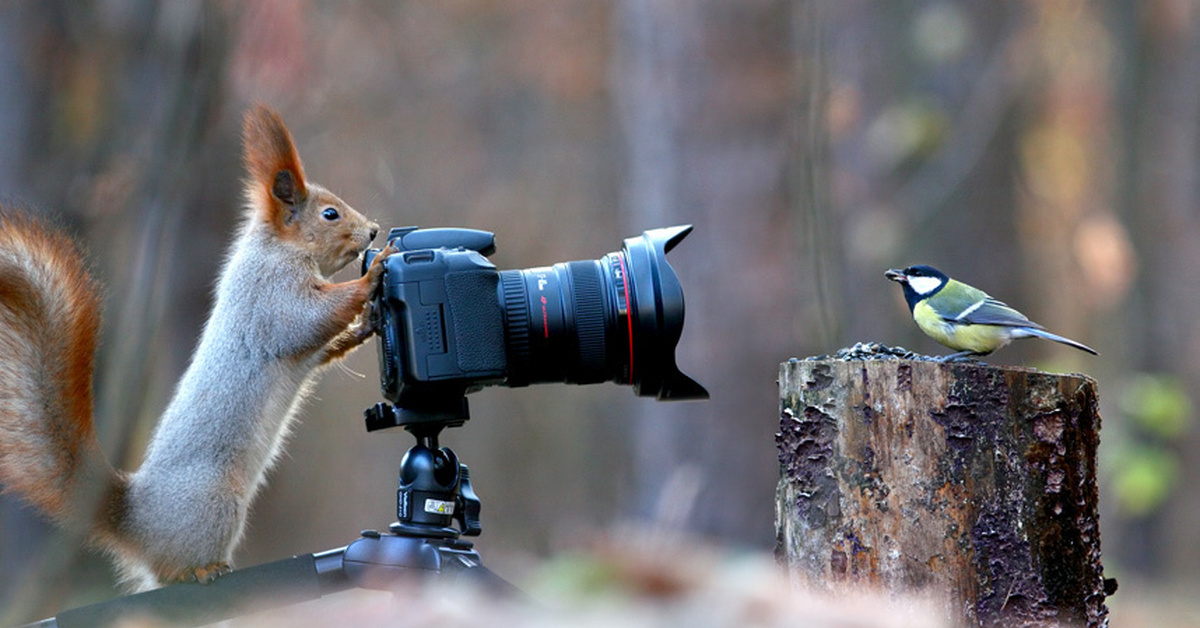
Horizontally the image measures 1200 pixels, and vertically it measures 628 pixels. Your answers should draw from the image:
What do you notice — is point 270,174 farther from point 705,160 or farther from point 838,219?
point 838,219

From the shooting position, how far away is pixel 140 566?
2.75m

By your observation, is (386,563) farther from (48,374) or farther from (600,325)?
(48,374)

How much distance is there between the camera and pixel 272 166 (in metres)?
2.86

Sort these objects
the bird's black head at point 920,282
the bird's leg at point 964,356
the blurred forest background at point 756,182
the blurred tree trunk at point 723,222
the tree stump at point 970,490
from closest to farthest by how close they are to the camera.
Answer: the tree stump at point 970,490 < the bird's leg at point 964,356 < the bird's black head at point 920,282 < the blurred forest background at point 756,182 < the blurred tree trunk at point 723,222

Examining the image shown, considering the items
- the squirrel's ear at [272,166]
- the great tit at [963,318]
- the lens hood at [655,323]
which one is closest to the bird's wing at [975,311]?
the great tit at [963,318]

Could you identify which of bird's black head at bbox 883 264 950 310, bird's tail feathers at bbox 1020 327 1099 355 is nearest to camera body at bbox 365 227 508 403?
bird's black head at bbox 883 264 950 310

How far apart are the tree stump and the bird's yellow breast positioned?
237 millimetres

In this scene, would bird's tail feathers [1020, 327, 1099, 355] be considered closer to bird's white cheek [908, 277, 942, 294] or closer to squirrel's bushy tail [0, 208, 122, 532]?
bird's white cheek [908, 277, 942, 294]

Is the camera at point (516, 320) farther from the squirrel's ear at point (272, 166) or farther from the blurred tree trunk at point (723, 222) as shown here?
the blurred tree trunk at point (723, 222)

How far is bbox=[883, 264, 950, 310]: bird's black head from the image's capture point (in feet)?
8.91

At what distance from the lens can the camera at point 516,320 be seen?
8.25ft

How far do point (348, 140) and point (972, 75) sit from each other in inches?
266

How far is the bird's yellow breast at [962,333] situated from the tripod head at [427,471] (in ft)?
3.41

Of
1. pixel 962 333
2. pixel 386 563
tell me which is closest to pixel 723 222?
pixel 962 333
